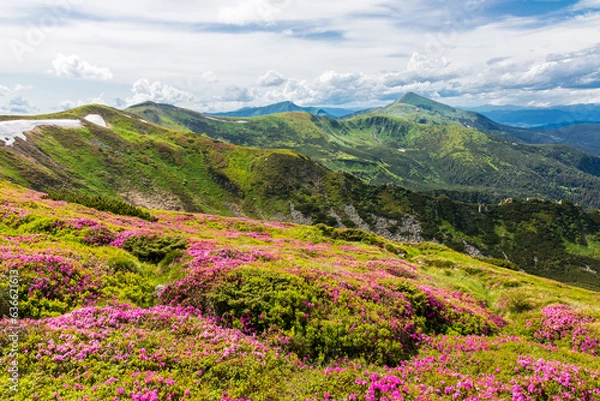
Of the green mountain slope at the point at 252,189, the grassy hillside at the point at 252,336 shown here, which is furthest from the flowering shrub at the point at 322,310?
the green mountain slope at the point at 252,189

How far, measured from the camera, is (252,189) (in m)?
170

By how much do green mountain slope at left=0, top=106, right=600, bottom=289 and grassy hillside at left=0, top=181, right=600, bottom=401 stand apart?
117 metres

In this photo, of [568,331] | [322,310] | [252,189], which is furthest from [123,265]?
[252,189]

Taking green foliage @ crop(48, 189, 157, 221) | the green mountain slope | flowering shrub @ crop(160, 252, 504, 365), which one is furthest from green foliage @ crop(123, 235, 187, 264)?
the green mountain slope

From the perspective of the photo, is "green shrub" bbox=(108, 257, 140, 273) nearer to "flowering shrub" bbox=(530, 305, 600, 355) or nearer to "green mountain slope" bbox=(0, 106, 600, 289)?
"flowering shrub" bbox=(530, 305, 600, 355)

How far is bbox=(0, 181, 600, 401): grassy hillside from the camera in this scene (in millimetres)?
8938

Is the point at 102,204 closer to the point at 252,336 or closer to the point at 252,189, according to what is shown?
the point at 252,336

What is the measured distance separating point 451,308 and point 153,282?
1591cm

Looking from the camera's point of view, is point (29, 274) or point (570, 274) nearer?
point (29, 274)

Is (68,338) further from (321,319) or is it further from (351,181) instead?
(351,181)

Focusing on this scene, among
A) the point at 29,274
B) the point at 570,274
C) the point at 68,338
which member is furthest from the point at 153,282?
the point at 570,274

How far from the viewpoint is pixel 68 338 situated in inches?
380

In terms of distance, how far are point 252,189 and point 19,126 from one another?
110m

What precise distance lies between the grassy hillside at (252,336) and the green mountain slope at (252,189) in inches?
4598
